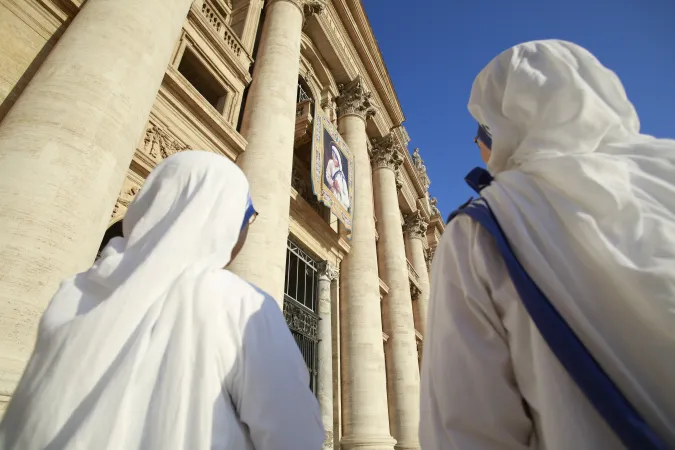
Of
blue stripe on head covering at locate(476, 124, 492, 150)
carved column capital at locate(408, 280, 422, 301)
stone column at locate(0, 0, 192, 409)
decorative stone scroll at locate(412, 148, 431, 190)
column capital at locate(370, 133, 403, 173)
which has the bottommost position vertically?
blue stripe on head covering at locate(476, 124, 492, 150)

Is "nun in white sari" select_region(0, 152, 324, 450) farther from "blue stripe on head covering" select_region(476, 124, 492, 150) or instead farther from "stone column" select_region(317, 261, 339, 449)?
"stone column" select_region(317, 261, 339, 449)

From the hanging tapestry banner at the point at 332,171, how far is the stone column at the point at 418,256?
738 centimetres

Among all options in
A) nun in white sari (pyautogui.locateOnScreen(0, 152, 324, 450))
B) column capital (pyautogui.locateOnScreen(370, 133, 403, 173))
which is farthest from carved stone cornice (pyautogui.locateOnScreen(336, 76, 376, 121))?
nun in white sari (pyautogui.locateOnScreen(0, 152, 324, 450))

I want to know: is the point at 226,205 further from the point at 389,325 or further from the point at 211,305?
the point at 389,325

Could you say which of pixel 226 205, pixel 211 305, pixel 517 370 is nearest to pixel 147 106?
pixel 226 205

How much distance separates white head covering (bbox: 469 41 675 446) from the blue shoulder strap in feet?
0.14

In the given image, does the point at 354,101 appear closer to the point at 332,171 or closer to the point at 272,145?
the point at 332,171

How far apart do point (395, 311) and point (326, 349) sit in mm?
3679

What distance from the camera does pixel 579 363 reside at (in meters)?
0.68

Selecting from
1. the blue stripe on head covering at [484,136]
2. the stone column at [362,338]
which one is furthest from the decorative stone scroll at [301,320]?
the blue stripe on head covering at [484,136]

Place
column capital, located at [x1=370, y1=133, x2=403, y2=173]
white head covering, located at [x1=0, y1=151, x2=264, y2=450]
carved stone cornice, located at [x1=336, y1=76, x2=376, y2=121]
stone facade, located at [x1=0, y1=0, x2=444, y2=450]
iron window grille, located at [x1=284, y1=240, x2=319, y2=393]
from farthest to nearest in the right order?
column capital, located at [x1=370, y1=133, x2=403, y2=173]
carved stone cornice, located at [x1=336, y1=76, x2=376, y2=121]
iron window grille, located at [x1=284, y1=240, x2=319, y2=393]
stone facade, located at [x1=0, y1=0, x2=444, y2=450]
white head covering, located at [x1=0, y1=151, x2=264, y2=450]

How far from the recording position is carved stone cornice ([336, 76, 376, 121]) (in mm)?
12258

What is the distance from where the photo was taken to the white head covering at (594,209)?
0.67 metres

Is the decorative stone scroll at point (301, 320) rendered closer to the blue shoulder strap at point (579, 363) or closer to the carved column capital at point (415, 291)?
the blue shoulder strap at point (579, 363)
